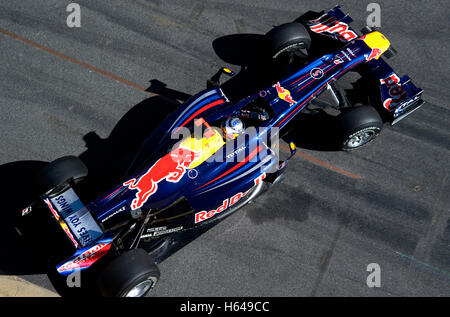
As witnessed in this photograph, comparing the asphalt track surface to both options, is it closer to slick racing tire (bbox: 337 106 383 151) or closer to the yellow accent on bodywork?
slick racing tire (bbox: 337 106 383 151)

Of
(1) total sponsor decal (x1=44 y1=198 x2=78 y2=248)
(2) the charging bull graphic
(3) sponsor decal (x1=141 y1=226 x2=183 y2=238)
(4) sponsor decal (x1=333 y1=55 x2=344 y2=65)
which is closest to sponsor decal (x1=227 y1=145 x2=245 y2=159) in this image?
(2) the charging bull graphic

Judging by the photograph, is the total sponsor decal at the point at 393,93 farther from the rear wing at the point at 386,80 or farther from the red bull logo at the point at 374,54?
the red bull logo at the point at 374,54

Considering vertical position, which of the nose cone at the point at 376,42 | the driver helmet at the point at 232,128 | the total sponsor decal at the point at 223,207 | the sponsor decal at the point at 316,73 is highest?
the nose cone at the point at 376,42

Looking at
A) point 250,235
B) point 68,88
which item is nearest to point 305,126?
point 250,235

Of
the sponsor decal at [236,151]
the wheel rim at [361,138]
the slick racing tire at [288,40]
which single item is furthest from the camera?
the slick racing tire at [288,40]

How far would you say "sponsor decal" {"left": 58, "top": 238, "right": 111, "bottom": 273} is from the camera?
7719 millimetres

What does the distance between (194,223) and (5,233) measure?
3.61m

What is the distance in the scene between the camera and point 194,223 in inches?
→ 342

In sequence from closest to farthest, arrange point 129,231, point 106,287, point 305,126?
point 106,287, point 129,231, point 305,126

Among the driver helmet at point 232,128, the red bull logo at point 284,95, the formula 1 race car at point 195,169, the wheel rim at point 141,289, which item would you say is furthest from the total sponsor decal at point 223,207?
the red bull logo at point 284,95

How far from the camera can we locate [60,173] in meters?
8.47

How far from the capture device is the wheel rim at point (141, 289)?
8047 mm

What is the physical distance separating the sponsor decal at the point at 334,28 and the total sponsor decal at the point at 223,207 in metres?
3.63

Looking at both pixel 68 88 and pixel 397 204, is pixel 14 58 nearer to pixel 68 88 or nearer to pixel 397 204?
pixel 68 88
